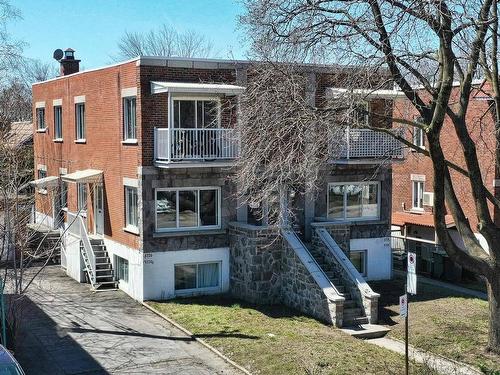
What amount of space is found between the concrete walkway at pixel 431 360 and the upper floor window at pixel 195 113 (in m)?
8.91

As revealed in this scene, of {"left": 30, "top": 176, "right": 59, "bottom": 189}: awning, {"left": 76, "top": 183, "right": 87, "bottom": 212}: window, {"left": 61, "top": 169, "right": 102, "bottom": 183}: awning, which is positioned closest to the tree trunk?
{"left": 61, "top": 169, "right": 102, "bottom": 183}: awning

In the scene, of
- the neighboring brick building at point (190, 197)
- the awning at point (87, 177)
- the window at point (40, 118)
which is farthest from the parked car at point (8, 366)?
the window at point (40, 118)

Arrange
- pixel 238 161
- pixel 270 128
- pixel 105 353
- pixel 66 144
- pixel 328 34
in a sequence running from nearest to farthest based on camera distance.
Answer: pixel 328 34
pixel 105 353
pixel 270 128
pixel 238 161
pixel 66 144

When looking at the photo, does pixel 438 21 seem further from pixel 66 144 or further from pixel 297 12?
pixel 66 144

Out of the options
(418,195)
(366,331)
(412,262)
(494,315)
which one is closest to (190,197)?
(366,331)

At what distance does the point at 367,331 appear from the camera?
18453 mm

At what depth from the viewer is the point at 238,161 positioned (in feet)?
67.6

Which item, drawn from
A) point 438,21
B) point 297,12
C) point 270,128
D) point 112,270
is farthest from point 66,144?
point 438,21

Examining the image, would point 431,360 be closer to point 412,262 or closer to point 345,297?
point 412,262

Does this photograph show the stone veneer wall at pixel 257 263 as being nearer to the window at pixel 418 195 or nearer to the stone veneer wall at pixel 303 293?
the stone veneer wall at pixel 303 293

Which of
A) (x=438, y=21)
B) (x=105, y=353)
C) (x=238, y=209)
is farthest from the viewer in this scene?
(x=238, y=209)

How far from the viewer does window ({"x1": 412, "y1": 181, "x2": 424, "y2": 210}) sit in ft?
101

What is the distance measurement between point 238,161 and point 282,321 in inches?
204

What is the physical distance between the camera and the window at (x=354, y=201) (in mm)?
24297
